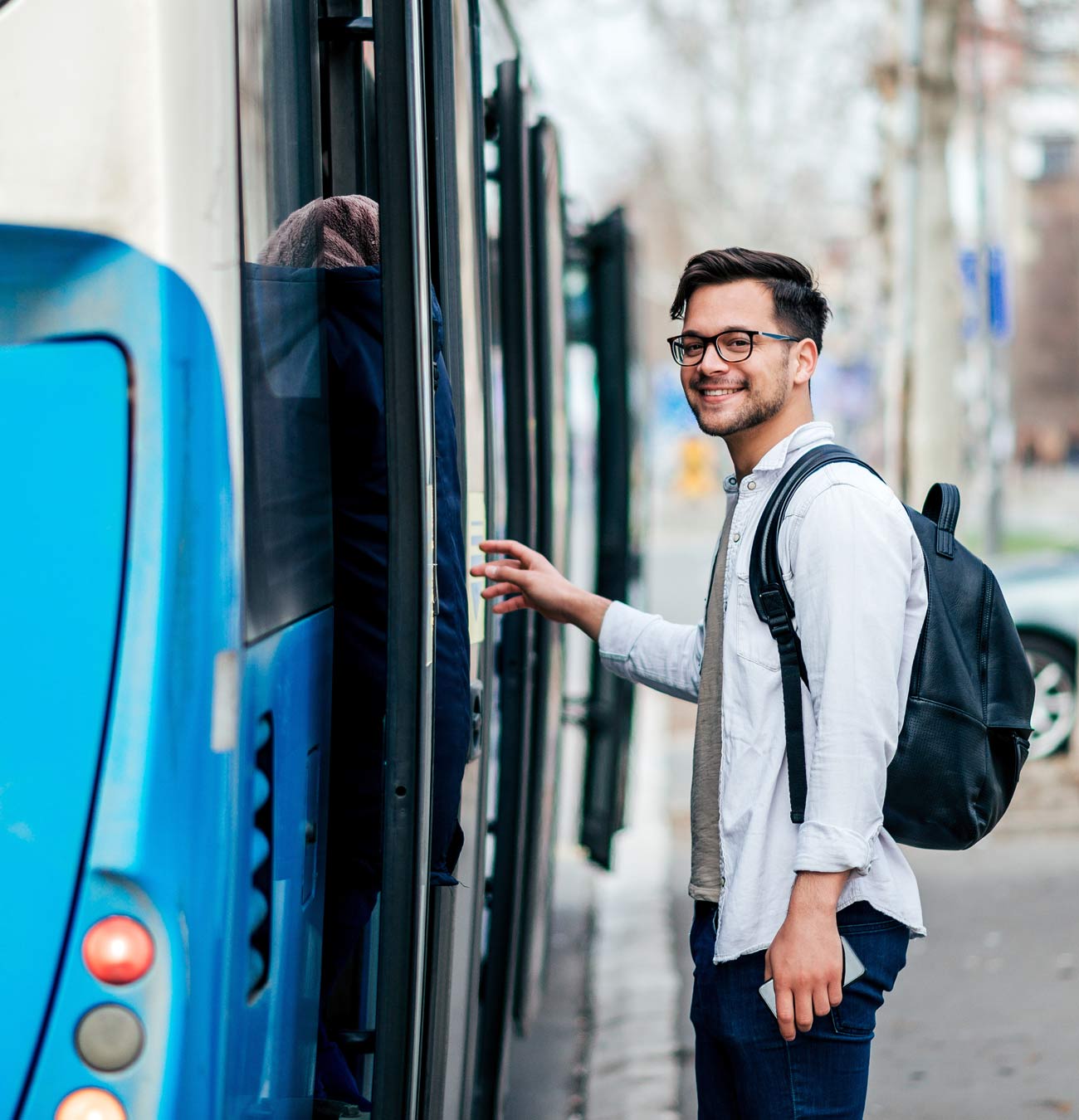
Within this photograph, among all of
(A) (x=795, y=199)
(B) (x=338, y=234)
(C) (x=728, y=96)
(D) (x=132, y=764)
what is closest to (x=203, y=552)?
(D) (x=132, y=764)

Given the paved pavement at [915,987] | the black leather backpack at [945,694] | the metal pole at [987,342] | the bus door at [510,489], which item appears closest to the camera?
the black leather backpack at [945,694]

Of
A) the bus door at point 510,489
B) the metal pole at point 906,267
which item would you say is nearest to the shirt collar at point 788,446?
the bus door at point 510,489

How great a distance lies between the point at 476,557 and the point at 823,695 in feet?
3.03

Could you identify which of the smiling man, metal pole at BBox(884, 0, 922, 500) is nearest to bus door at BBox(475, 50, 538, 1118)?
the smiling man

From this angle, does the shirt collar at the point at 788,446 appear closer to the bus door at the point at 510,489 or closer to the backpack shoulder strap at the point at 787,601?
the backpack shoulder strap at the point at 787,601

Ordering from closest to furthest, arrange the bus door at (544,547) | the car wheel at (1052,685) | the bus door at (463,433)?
the bus door at (463,433) < the bus door at (544,547) < the car wheel at (1052,685)

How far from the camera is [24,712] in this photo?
1866 mm

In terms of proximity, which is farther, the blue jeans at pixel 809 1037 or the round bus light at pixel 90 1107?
the blue jeans at pixel 809 1037

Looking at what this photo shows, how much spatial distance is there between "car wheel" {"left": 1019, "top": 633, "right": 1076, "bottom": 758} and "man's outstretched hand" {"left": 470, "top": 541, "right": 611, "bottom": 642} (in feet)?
18.4

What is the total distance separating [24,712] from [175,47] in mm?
819

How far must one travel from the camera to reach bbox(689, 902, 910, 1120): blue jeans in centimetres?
233

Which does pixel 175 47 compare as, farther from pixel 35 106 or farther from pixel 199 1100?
pixel 199 1100

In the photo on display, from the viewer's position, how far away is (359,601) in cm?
246

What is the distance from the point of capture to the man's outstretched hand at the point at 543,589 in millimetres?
2969
